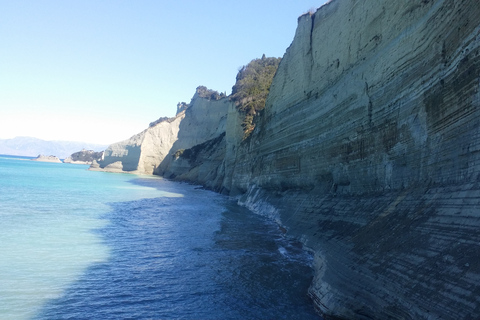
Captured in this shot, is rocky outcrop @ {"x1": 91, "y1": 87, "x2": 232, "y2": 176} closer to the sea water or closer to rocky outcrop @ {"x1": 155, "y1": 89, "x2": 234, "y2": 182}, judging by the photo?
rocky outcrop @ {"x1": 155, "y1": 89, "x2": 234, "y2": 182}

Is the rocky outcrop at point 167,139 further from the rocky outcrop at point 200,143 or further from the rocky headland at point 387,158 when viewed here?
the rocky headland at point 387,158

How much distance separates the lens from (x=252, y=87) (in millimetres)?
42906

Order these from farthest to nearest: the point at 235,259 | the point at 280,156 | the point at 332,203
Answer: the point at 280,156
the point at 332,203
the point at 235,259

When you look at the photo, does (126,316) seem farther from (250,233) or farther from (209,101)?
(209,101)

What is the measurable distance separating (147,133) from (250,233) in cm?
7039

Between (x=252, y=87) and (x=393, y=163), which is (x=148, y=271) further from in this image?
(x=252, y=87)

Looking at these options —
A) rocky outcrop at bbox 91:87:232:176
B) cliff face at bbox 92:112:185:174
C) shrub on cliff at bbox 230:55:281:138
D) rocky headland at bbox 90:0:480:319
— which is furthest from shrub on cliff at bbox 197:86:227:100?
rocky headland at bbox 90:0:480:319

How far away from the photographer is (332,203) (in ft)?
43.5

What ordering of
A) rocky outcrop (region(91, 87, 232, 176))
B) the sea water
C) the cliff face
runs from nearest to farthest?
the sea water, rocky outcrop (region(91, 87, 232, 176)), the cliff face

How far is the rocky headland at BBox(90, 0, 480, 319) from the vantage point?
19.2 ft

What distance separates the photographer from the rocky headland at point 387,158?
19.2 feet

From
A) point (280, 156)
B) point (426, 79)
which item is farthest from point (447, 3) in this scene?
point (280, 156)

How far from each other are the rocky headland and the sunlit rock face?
33mm

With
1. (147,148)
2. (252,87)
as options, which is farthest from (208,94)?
(252,87)
